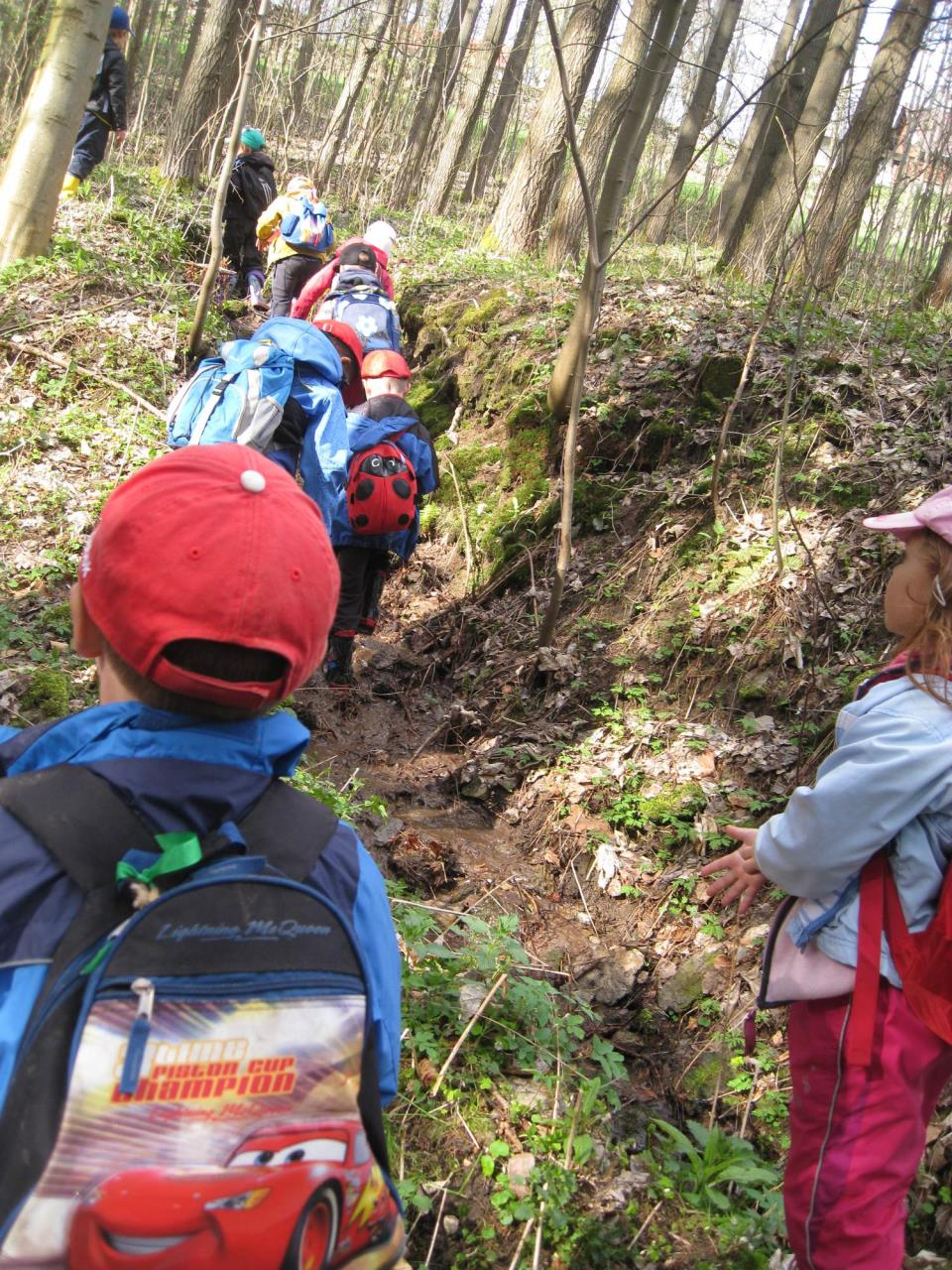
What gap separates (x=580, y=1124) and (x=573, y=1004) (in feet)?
2.44

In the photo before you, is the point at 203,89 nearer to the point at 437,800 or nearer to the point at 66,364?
the point at 66,364

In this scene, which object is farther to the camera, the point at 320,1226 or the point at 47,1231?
the point at 320,1226

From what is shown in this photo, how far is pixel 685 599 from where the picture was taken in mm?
5547

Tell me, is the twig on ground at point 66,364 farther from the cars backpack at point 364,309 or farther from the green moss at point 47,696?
the green moss at point 47,696

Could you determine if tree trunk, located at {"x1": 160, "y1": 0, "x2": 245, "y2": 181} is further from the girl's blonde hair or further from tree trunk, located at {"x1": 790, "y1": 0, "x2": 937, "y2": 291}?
the girl's blonde hair

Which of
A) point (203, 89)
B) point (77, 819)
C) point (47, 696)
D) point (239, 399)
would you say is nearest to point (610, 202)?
point (239, 399)

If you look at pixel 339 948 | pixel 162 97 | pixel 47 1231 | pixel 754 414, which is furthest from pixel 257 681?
pixel 162 97

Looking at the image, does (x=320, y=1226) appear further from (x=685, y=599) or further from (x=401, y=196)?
(x=401, y=196)

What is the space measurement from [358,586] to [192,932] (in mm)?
4937

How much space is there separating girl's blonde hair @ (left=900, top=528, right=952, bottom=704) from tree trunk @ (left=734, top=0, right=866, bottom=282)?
27.0ft

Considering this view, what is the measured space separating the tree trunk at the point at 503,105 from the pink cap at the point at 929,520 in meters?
19.7

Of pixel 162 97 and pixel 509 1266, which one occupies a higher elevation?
pixel 162 97

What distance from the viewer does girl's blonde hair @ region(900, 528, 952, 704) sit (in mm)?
2127

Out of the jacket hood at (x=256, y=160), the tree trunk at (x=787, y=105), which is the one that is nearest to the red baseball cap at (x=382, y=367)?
the jacket hood at (x=256, y=160)
